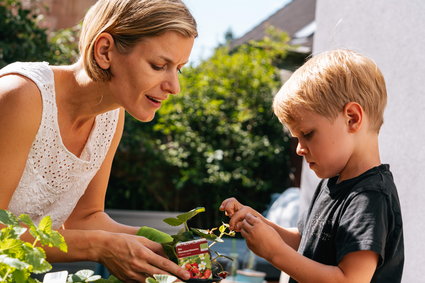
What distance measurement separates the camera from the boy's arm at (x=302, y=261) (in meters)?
1.49

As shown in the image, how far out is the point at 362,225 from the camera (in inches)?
59.5


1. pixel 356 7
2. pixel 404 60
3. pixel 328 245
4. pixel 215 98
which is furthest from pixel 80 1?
pixel 328 245

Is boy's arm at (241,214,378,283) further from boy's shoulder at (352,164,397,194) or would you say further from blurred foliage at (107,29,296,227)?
blurred foliage at (107,29,296,227)

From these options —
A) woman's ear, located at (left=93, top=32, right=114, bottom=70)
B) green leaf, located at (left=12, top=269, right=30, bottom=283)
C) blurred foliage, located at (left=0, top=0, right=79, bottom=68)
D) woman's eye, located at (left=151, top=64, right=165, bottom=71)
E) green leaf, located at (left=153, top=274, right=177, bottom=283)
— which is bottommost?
green leaf, located at (left=153, top=274, right=177, bottom=283)

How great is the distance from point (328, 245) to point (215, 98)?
5951 mm

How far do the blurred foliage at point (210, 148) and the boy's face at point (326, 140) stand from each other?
5.28 metres

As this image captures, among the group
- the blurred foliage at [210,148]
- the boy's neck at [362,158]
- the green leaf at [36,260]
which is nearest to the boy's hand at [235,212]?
the boy's neck at [362,158]

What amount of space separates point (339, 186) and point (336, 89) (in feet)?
0.99

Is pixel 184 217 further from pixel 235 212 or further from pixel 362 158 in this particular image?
pixel 362 158

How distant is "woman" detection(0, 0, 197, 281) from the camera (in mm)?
1493

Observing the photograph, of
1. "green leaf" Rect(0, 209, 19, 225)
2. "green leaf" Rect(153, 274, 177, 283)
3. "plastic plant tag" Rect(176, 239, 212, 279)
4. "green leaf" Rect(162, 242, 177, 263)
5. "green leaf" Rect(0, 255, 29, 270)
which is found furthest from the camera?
"green leaf" Rect(162, 242, 177, 263)

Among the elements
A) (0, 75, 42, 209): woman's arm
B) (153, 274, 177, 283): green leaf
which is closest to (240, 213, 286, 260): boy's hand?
(153, 274, 177, 283): green leaf

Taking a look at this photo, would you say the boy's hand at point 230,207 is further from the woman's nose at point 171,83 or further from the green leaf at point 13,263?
the green leaf at point 13,263

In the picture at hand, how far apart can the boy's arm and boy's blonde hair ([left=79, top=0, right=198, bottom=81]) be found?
624mm
